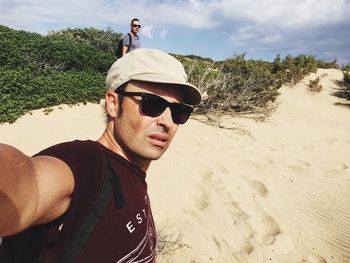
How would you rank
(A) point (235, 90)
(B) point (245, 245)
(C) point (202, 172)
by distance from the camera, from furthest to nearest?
(A) point (235, 90)
(C) point (202, 172)
(B) point (245, 245)

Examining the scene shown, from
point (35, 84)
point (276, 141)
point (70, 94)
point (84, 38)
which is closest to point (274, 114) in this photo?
point (276, 141)

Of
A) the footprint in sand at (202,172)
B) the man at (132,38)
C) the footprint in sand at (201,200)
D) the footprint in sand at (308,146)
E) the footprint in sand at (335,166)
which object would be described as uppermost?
the man at (132,38)

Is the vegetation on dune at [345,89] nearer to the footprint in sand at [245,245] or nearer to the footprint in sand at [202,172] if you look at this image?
the footprint in sand at [202,172]

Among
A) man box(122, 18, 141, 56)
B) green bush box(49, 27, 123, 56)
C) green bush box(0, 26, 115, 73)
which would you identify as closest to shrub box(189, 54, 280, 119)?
man box(122, 18, 141, 56)

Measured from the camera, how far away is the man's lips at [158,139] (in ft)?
5.57

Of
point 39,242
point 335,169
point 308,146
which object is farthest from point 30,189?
point 308,146

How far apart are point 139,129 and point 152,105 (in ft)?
0.47

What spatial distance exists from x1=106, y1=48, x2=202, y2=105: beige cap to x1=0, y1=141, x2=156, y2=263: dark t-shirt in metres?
0.43

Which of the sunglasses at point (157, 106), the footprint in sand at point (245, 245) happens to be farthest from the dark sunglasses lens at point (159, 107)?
the footprint in sand at point (245, 245)

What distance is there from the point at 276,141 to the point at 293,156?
0.89 meters

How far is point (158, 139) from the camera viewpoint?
171 centimetres

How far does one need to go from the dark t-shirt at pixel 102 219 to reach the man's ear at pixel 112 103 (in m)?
0.38

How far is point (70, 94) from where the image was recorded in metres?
8.38

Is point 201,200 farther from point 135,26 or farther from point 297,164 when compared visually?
point 135,26
